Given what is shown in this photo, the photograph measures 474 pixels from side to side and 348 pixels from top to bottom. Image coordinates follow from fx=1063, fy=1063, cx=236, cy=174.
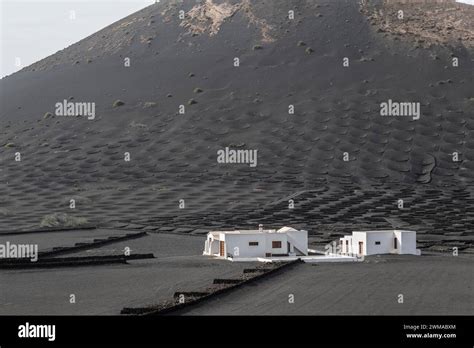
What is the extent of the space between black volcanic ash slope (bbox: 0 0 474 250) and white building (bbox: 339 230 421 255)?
18.3m

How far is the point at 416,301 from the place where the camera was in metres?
31.2

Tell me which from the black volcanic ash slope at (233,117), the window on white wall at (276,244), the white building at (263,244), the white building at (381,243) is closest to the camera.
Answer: the white building at (263,244)

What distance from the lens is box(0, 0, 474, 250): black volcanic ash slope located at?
260 ft

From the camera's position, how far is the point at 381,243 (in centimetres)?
4744

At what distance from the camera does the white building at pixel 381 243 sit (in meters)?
46.8

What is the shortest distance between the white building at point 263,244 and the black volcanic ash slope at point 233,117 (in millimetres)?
19966

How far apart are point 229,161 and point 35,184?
16096 mm

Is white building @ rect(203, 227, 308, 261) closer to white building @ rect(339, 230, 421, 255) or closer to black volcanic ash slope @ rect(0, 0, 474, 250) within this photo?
white building @ rect(339, 230, 421, 255)

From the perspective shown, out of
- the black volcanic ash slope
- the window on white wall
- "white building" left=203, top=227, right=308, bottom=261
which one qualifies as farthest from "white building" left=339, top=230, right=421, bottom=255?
the black volcanic ash slope

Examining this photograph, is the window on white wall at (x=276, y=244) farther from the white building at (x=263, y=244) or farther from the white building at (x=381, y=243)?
the white building at (x=381, y=243)

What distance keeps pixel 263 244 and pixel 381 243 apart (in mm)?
5691

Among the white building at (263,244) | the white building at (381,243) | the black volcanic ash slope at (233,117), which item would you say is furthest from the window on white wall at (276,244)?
the black volcanic ash slope at (233,117)

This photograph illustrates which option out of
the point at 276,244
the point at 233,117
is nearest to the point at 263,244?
the point at 276,244
